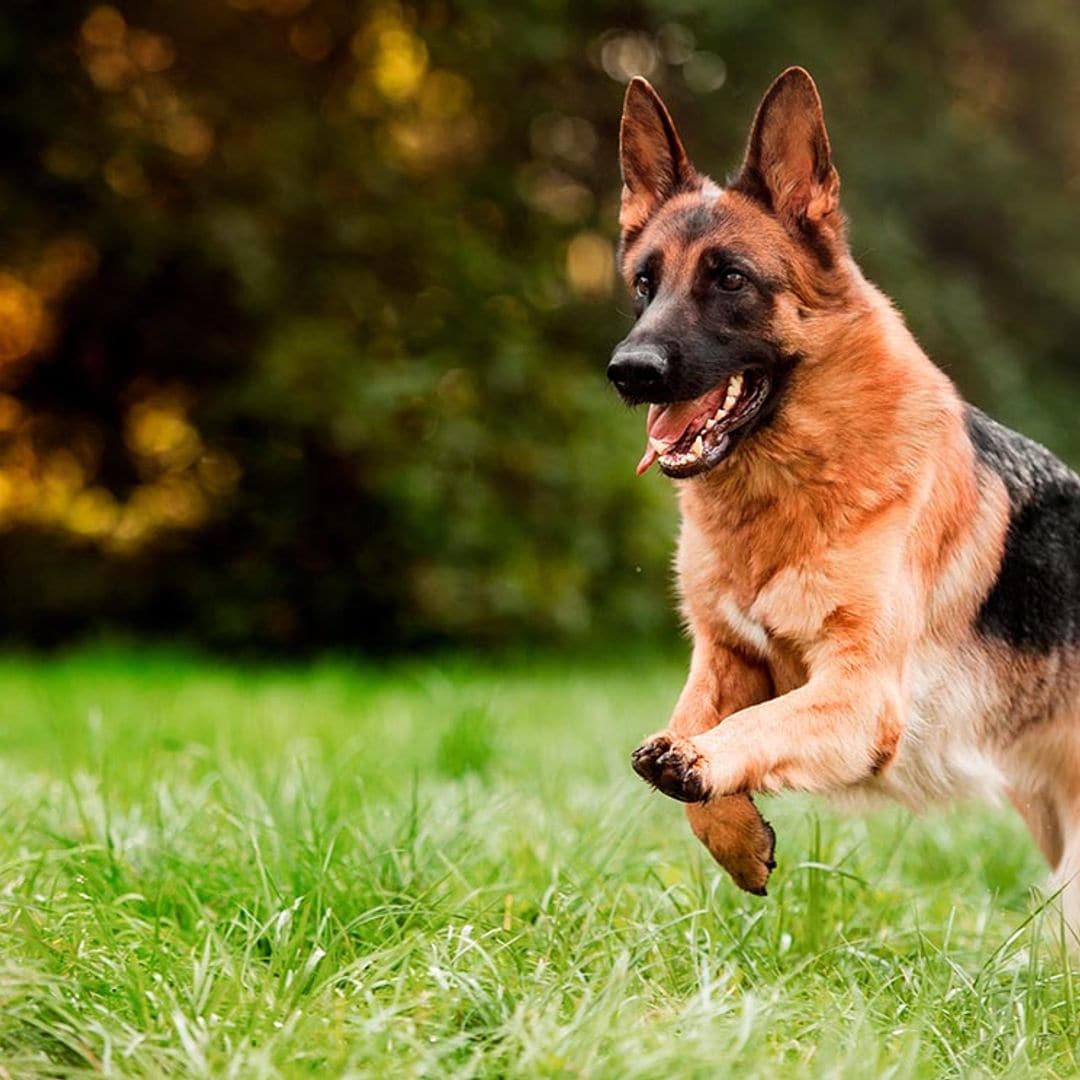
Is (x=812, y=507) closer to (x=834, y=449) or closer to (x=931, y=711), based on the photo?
(x=834, y=449)

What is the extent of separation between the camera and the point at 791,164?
12.4ft

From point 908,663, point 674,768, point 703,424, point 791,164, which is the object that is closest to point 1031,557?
point 908,663

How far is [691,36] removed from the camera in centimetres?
1337

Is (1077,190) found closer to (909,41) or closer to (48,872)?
(909,41)

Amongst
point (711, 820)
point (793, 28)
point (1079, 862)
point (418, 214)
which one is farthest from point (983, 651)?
point (793, 28)

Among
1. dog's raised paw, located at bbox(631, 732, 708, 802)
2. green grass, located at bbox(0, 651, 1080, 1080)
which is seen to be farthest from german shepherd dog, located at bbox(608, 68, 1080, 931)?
green grass, located at bbox(0, 651, 1080, 1080)

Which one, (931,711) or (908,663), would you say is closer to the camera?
(908,663)

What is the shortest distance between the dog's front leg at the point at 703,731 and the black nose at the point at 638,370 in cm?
71

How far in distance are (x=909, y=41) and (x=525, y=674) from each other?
8157 millimetres

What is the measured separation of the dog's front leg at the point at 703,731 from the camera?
10.4ft

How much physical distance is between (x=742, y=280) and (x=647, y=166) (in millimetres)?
554

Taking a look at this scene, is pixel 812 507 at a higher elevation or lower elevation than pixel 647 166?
lower

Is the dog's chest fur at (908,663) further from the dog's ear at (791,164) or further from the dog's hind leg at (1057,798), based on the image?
the dog's ear at (791,164)

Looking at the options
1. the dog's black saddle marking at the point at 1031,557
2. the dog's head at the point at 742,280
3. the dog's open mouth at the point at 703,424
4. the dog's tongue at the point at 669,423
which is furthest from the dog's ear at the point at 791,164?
the dog's black saddle marking at the point at 1031,557
